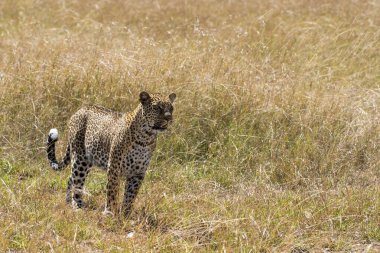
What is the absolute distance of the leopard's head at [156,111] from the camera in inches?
229

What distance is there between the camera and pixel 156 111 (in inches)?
231

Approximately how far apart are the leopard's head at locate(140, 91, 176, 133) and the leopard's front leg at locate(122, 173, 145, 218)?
17.6 inches

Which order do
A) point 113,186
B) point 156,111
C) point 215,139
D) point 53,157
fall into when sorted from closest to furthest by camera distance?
point 156,111
point 113,186
point 53,157
point 215,139

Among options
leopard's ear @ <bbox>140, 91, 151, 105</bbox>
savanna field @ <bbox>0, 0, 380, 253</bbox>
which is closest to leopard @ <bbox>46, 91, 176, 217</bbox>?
leopard's ear @ <bbox>140, 91, 151, 105</bbox>

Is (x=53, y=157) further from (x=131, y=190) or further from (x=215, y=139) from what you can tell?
(x=215, y=139)

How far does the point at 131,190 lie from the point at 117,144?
1.22 ft

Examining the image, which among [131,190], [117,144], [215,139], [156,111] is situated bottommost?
[215,139]

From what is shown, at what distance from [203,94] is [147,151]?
2177 millimetres

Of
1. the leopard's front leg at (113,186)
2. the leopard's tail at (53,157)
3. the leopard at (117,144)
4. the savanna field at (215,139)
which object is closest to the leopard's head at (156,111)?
the leopard at (117,144)

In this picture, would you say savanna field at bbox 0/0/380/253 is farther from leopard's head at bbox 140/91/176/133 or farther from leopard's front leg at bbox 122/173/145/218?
leopard's head at bbox 140/91/176/133

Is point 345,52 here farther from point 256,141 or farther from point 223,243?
point 223,243

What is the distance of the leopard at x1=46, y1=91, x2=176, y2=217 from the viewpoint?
5891mm

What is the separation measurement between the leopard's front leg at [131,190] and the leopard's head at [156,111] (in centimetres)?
45

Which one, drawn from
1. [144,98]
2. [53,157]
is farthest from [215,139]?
[144,98]
